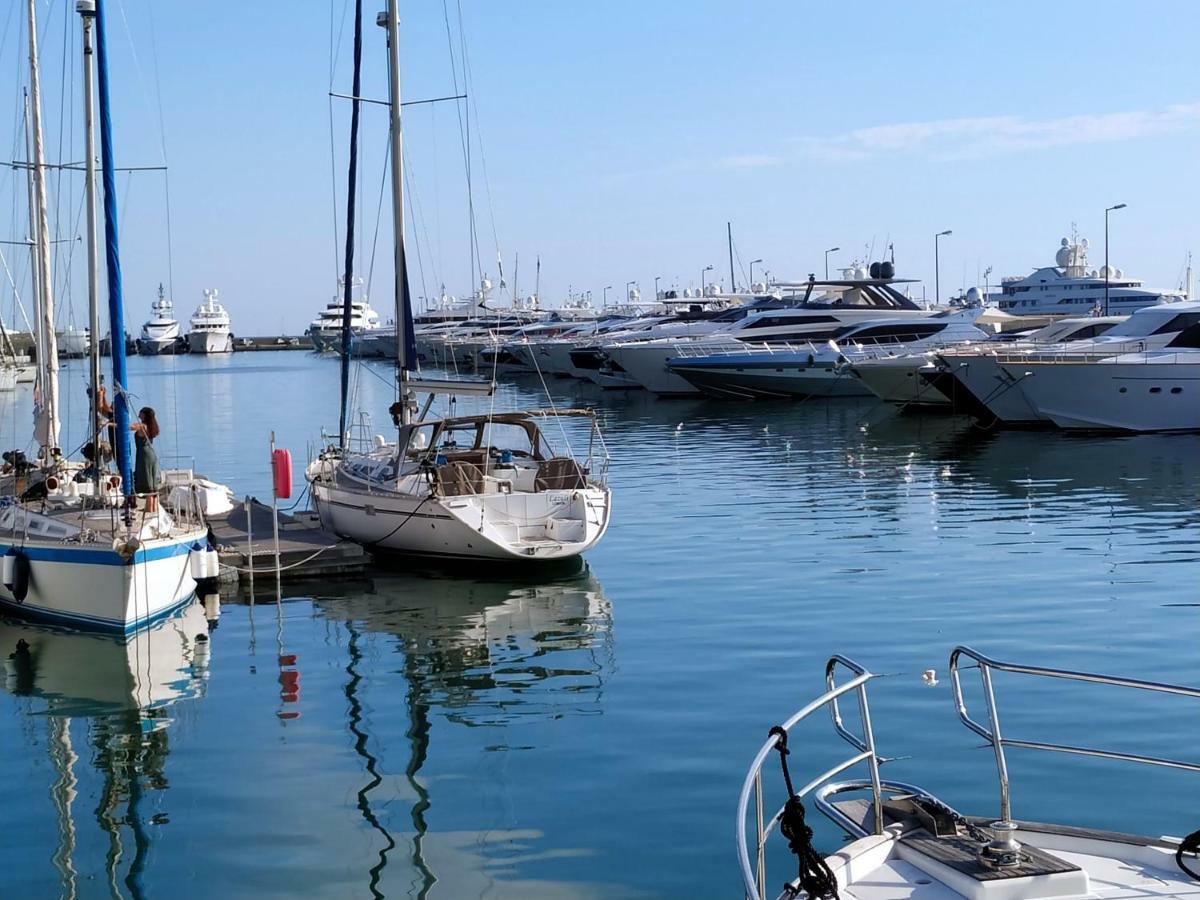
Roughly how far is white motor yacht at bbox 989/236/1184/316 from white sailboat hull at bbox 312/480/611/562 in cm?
8650

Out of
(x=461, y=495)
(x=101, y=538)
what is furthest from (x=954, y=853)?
(x=461, y=495)

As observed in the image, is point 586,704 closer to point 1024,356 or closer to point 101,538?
point 101,538

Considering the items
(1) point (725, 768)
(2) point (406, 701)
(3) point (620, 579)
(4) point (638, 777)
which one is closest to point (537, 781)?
(4) point (638, 777)

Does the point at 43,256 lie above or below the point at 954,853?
above

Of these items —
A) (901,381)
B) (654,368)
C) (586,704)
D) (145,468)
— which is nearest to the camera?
(586,704)

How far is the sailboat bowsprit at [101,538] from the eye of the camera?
16250 mm

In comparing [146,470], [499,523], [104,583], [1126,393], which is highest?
[1126,393]

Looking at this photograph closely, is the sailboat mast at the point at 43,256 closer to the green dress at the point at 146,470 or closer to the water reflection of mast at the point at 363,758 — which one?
the green dress at the point at 146,470

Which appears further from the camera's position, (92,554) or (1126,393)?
(1126,393)

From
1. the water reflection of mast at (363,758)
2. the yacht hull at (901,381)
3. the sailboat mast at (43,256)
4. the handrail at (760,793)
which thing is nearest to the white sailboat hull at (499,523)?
the water reflection of mast at (363,758)

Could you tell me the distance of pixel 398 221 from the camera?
2373cm

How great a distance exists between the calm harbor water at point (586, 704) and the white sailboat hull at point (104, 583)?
31 cm

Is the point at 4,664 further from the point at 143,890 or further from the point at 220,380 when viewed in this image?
the point at 220,380

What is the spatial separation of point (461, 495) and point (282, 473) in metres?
2.52
